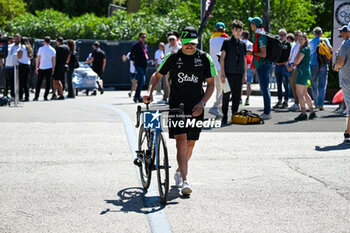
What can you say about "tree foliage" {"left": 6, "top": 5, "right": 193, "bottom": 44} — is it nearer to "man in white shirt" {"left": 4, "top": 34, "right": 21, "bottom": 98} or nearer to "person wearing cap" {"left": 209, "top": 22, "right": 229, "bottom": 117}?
"man in white shirt" {"left": 4, "top": 34, "right": 21, "bottom": 98}

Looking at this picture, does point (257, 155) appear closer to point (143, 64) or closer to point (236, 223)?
point (236, 223)

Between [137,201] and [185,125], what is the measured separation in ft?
3.04

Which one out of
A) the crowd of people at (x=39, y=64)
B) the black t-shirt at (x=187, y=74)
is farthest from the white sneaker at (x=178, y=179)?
the crowd of people at (x=39, y=64)

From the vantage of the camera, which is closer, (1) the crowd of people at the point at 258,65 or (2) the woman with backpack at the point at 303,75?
(1) the crowd of people at the point at 258,65

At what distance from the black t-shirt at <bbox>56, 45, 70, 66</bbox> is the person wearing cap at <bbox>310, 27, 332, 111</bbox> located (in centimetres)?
814

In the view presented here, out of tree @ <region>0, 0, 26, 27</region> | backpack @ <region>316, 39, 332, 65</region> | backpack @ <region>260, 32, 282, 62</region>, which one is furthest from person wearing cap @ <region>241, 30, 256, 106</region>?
tree @ <region>0, 0, 26, 27</region>

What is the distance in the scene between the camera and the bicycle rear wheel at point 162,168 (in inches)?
247

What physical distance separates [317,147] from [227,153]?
1544mm

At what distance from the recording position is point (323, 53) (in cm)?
1608

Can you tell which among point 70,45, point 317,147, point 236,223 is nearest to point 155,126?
point 236,223

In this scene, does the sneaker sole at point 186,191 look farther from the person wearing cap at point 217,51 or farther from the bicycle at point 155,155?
the person wearing cap at point 217,51

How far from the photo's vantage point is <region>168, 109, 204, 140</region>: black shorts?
671 cm

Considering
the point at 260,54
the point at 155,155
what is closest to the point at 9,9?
the point at 260,54

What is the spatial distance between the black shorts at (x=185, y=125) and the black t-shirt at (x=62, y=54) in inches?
566
